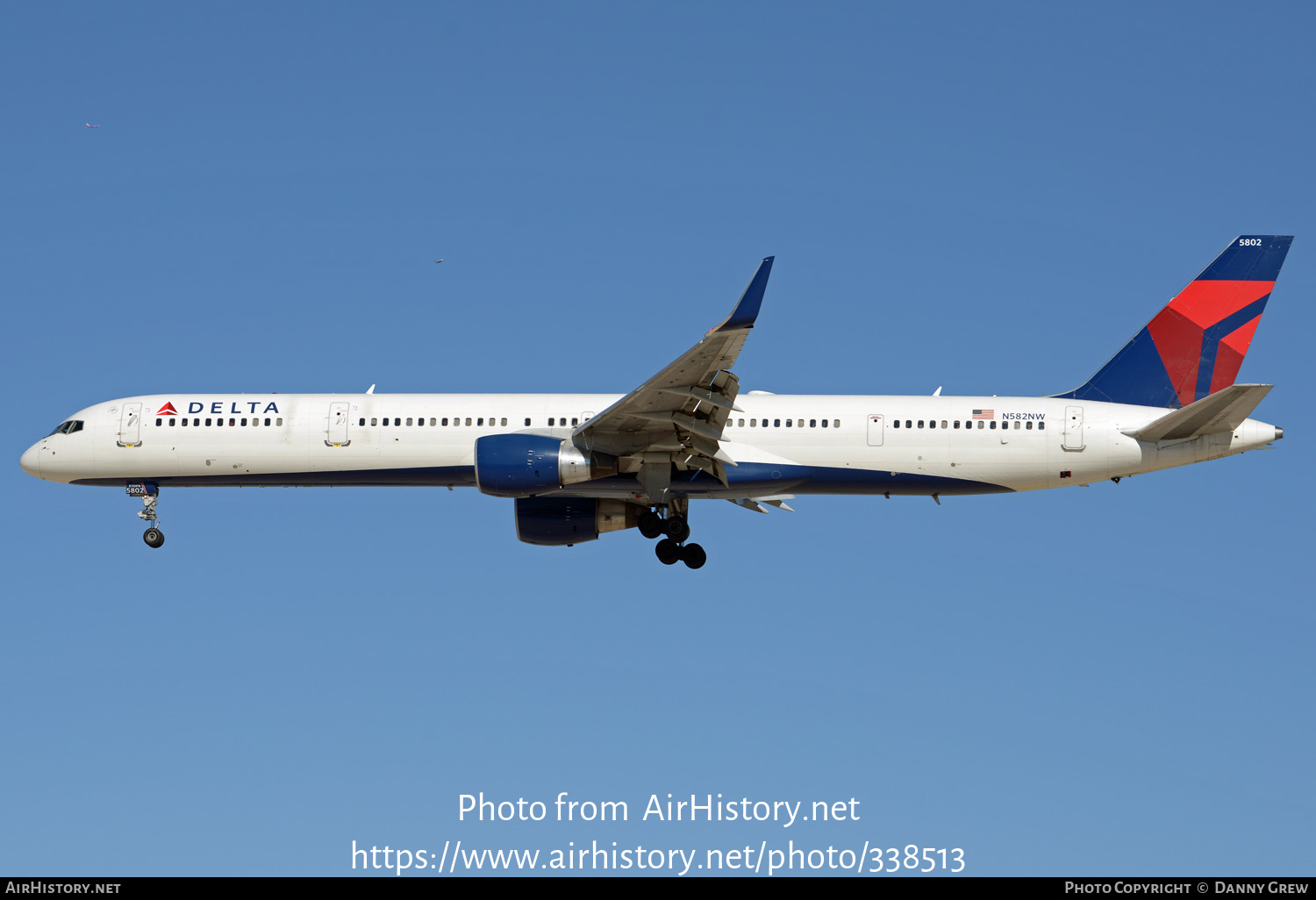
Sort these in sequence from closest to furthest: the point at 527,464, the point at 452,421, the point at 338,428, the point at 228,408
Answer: the point at 527,464 → the point at 452,421 → the point at 338,428 → the point at 228,408

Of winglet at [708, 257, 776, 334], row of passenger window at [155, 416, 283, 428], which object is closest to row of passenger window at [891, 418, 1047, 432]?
winglet at [708, 257, 776, 334]

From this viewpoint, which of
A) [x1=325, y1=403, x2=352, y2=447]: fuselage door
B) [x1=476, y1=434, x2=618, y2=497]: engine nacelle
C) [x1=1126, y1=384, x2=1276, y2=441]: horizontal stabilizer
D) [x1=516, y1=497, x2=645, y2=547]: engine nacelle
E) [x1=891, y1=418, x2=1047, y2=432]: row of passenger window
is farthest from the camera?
[x1=516, y1=497, x2=645, y2=547]: engine nacelle

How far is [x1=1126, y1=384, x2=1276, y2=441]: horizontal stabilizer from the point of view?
35.4 metres

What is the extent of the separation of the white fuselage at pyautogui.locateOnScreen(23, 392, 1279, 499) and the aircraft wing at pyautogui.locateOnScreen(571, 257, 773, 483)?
3.60 ft

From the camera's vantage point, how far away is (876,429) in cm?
3872

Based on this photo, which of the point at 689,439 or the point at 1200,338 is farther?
the point at 1200,338

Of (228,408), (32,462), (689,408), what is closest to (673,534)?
(689,408)

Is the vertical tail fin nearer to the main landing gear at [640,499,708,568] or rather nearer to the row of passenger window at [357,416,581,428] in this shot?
the main landing gear at [640,499,708,568]

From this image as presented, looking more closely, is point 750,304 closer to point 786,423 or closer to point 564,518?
point 786,423

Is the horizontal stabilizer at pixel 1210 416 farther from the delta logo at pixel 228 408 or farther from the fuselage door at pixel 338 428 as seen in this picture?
the delta logo at pixel 228 408

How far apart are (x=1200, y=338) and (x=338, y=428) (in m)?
24.1

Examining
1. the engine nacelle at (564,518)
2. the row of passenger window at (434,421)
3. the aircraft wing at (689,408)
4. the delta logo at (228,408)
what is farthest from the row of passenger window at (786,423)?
the delta logo at (228,408)
